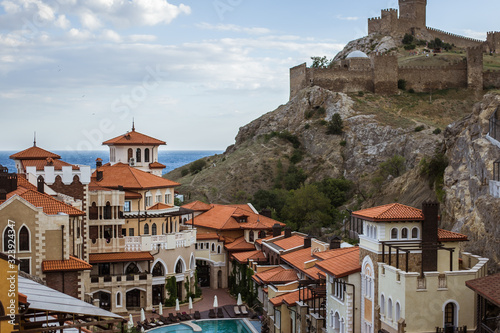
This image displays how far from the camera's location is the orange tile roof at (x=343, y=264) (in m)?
38.8

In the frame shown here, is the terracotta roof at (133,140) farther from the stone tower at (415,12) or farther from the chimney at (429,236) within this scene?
the stone tower at (415,12)

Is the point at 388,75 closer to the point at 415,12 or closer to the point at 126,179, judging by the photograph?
the point at 415,12

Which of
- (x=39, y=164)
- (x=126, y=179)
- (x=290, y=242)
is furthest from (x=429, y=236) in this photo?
(x=126, y=179)

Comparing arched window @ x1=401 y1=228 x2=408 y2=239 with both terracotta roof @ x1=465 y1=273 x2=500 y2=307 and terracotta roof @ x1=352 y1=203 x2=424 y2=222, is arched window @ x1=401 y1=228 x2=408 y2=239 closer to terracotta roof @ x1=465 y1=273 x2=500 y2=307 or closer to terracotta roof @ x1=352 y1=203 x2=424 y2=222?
terracotta roof @ x1=352 y1=203 x2=424 y2=222

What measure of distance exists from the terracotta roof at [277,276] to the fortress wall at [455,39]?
109 meters

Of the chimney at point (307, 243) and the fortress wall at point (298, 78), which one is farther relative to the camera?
the fortress wall at point (298, 78)

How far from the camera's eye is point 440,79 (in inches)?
4747

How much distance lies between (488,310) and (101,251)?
37887 mm

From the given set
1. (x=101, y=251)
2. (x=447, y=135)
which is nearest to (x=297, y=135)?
(x=447, y=135)

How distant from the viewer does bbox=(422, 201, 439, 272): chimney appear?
117 feet

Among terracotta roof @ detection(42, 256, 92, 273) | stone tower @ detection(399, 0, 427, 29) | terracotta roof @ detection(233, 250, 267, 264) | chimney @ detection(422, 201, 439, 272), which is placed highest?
stone tower @ detection(399, 0, 427, 29)

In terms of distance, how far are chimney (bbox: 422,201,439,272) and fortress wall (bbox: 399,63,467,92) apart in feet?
283

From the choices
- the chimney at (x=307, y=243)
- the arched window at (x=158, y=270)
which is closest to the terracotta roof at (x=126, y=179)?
the arched window at (x=158, y=270)

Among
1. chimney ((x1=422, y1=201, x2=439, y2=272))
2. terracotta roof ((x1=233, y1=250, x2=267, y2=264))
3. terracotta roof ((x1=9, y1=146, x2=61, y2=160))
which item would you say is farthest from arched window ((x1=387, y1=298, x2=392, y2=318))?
terracotta roof ((x1=9, y1=146, x2=61, y2=160))
